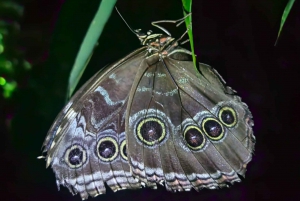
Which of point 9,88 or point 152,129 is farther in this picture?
point 9,88

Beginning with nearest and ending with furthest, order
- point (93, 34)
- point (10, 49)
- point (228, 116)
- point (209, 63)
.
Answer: point (93, 34)
point (228, 116)
point (10, 49)
point (209, 63)

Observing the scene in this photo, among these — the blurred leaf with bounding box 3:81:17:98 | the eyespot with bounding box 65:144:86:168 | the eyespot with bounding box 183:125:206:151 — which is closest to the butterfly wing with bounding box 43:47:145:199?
the eyespot with bounding box 65:144:86:168

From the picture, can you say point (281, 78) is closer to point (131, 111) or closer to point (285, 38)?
point (285, 38)

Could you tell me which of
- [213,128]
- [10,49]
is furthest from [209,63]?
[10,49]

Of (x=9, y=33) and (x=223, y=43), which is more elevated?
(x=9, y=33)

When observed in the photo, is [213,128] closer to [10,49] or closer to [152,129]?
[152,129]

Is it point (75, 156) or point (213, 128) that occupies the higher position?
point (75, 156)

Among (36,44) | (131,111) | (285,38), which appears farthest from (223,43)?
(36,44)
